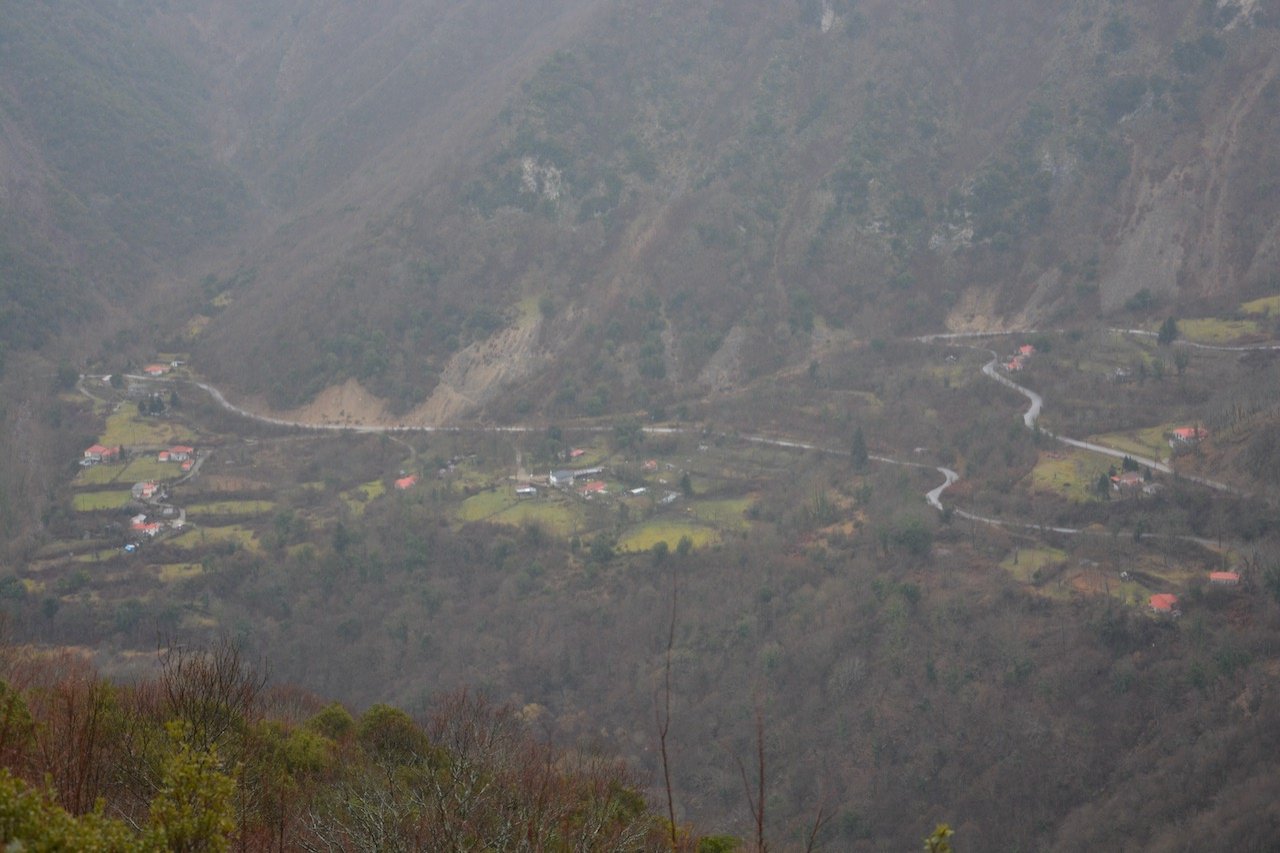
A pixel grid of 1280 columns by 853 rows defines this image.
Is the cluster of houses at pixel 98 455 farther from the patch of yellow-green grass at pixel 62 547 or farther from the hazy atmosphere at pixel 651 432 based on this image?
the patch of yellow-green grass at pixel 62 547

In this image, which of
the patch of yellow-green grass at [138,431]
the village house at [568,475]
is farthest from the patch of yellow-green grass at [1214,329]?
the patch of yellow-green grass at [138,431]

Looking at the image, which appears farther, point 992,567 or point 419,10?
point 419,10

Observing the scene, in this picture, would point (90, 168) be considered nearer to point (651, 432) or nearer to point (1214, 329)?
point (651, 432)

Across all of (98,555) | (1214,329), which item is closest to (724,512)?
(1214,329)

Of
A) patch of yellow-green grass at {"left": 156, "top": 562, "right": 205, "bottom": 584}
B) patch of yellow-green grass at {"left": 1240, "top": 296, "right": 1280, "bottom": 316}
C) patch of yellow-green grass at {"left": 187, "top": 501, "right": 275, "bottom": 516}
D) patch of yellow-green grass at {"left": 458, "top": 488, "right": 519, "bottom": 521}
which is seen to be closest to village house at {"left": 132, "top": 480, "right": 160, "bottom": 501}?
patch of yellow-green grass at {"left": 187, "top": 501, "right": 275, "bottom": 516}

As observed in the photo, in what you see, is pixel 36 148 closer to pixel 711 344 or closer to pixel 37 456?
pixel 37 456

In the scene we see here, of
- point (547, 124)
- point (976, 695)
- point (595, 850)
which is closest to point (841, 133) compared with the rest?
point (547, 124)
